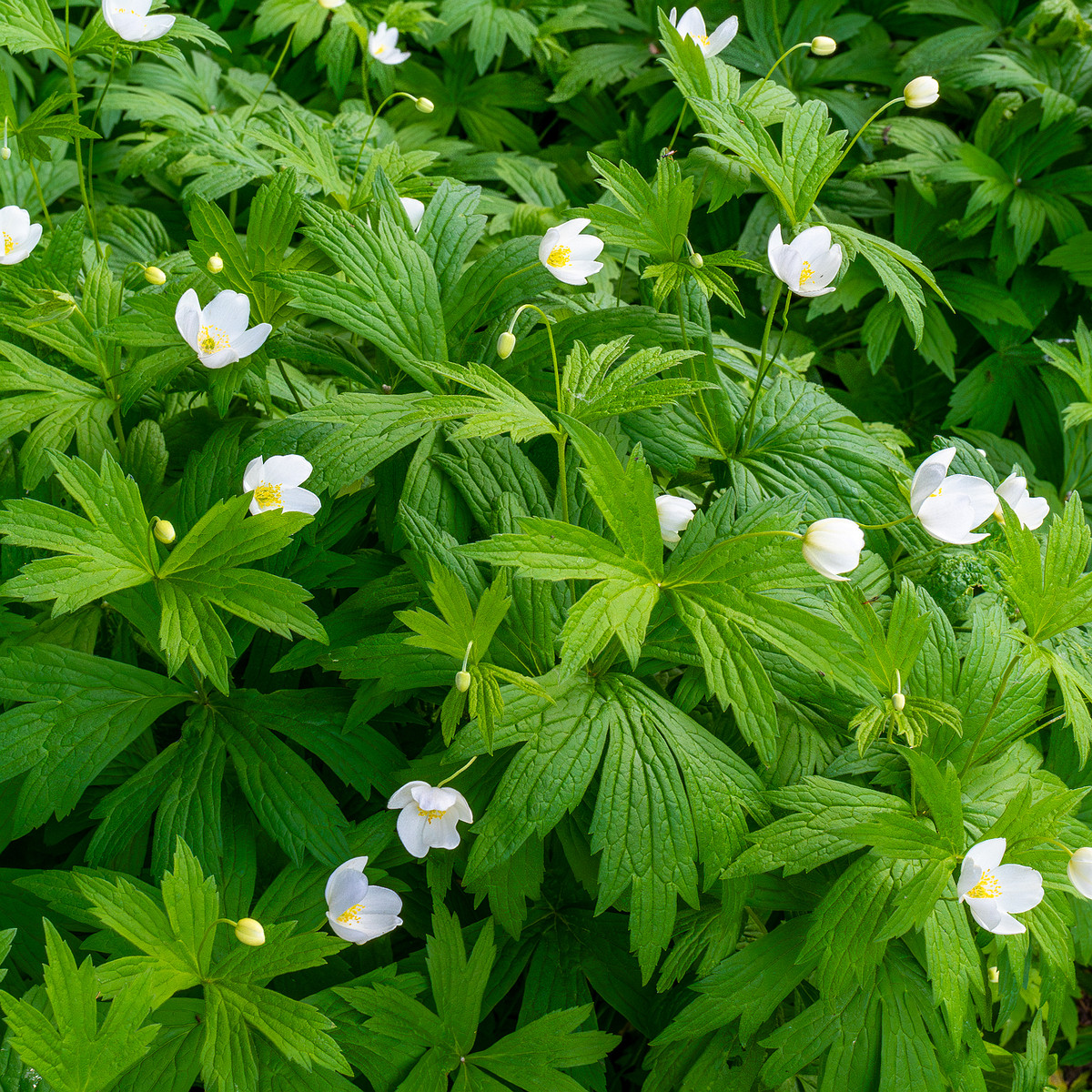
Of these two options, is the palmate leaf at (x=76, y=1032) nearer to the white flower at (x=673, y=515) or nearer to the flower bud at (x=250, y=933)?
the flower bud at (x=250, y=933)

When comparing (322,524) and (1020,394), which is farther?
(1020,394)

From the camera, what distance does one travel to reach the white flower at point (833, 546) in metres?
1.36

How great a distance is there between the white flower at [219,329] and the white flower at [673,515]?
2.44 ft

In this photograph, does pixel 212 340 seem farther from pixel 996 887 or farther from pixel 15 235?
pixel 996 887

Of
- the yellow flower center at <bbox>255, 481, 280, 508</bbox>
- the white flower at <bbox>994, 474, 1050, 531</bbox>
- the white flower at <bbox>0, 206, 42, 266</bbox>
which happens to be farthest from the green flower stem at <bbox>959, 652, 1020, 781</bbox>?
the white flower at <bbox>0, 206, 42, 266</bbox>

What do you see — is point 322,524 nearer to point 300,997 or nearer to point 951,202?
point 300,997

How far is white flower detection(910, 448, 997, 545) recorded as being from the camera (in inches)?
61.1

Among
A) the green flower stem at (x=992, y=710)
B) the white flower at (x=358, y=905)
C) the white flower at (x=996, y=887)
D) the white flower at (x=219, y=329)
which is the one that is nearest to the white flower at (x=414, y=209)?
the white flower at (x=219, y=329)

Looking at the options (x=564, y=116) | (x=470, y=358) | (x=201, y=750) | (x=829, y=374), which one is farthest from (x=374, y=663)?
(x=564, y=116)

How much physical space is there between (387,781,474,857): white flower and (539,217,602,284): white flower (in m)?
0.93

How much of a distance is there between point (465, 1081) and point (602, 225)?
1.49m

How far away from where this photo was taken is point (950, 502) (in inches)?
61.2

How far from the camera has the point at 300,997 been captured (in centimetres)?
166

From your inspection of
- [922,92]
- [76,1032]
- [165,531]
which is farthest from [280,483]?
[922,92]
